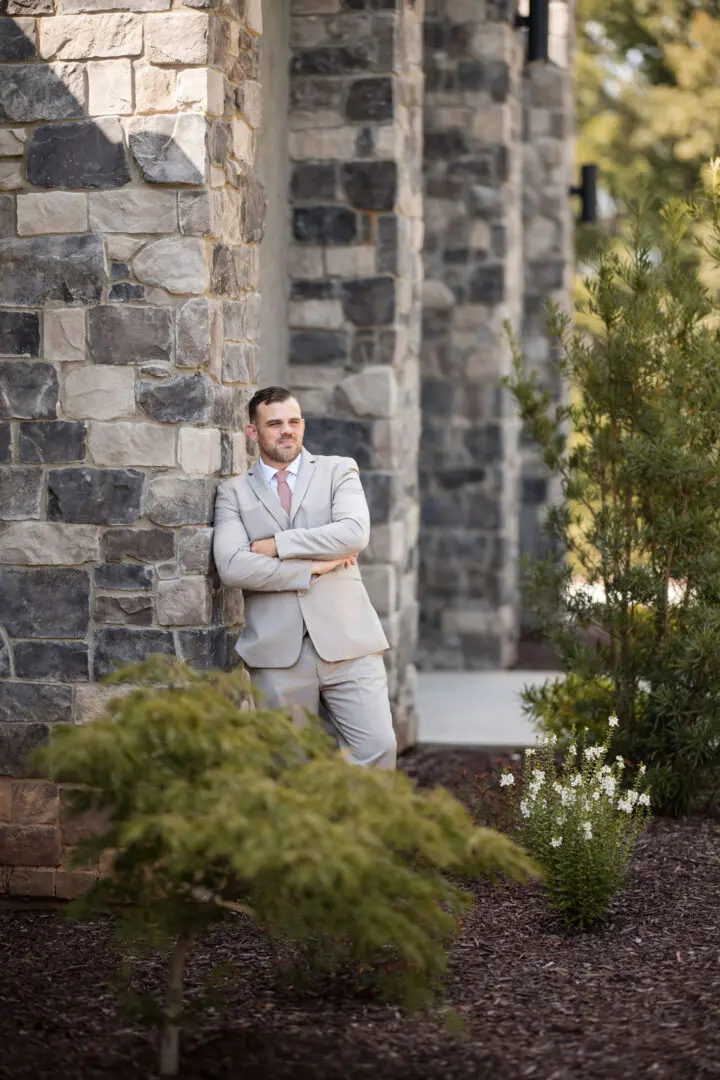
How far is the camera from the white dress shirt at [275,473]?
18.4ft

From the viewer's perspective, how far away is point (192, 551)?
546cm

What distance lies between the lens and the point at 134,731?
3799 millimetres

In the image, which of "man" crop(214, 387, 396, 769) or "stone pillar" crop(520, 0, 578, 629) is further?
"stone pillar" crop(520, 0, 578, 629)

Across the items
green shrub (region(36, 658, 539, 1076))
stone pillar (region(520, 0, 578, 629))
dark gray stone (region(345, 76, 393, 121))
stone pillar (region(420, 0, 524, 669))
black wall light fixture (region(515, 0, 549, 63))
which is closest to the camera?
green shrub (region(36, 658, 539, 1076))

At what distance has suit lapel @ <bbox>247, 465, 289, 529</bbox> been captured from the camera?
555 centimetres

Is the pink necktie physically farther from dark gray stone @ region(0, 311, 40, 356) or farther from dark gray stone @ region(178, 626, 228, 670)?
dark gray stone @ region(0, 311, 40, 356)

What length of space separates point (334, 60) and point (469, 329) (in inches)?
151

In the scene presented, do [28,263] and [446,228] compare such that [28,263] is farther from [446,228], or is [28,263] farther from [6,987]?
[446,228]

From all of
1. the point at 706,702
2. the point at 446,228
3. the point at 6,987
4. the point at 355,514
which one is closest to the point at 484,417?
the point at 446,228

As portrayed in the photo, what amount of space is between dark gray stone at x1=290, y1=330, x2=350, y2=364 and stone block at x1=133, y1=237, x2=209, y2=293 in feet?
9.08

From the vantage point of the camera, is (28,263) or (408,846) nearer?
(408,846)

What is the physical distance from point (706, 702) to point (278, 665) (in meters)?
2.23

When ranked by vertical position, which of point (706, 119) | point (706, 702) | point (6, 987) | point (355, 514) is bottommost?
point (6, 987)

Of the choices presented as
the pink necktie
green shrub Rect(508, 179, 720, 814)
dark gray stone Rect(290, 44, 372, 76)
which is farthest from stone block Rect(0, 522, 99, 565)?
dark gray stone Rect(290, 44, 372, 76)
